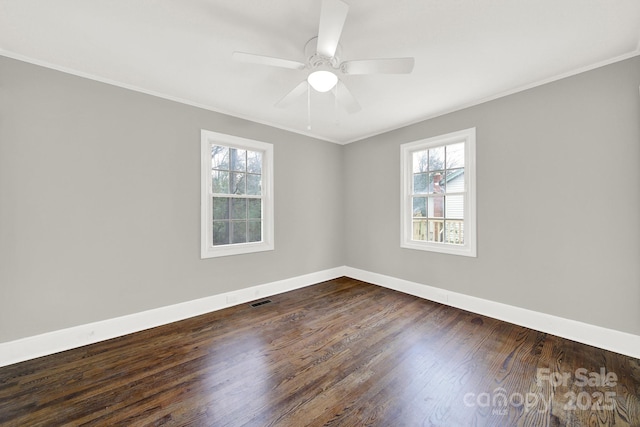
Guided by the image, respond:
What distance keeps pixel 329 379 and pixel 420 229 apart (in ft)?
8.46

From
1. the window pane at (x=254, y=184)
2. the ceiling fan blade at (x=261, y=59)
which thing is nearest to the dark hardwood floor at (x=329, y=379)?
the window pane at (x=254, y=184)

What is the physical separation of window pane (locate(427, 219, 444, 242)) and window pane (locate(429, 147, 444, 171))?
0.77 meters

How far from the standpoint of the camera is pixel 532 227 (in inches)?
105

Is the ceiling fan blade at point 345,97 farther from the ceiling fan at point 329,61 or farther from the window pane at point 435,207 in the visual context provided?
the window pane at point 435,207

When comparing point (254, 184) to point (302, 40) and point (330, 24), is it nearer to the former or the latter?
point (302, 40)

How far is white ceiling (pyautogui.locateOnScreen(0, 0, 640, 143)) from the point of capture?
164cm

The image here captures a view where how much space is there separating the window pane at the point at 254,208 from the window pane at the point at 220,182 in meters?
0.39

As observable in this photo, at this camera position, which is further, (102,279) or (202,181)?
(202,181)

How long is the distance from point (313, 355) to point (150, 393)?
1.22 m

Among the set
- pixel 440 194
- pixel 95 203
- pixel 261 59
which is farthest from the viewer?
pixel 440 194

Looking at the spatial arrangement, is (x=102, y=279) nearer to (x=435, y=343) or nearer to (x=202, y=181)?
(x=202, y=181)

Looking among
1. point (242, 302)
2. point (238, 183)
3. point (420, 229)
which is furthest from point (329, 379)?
point (238, 183)

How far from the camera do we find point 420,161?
3.76 m

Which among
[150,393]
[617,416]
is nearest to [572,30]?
[617,416]
